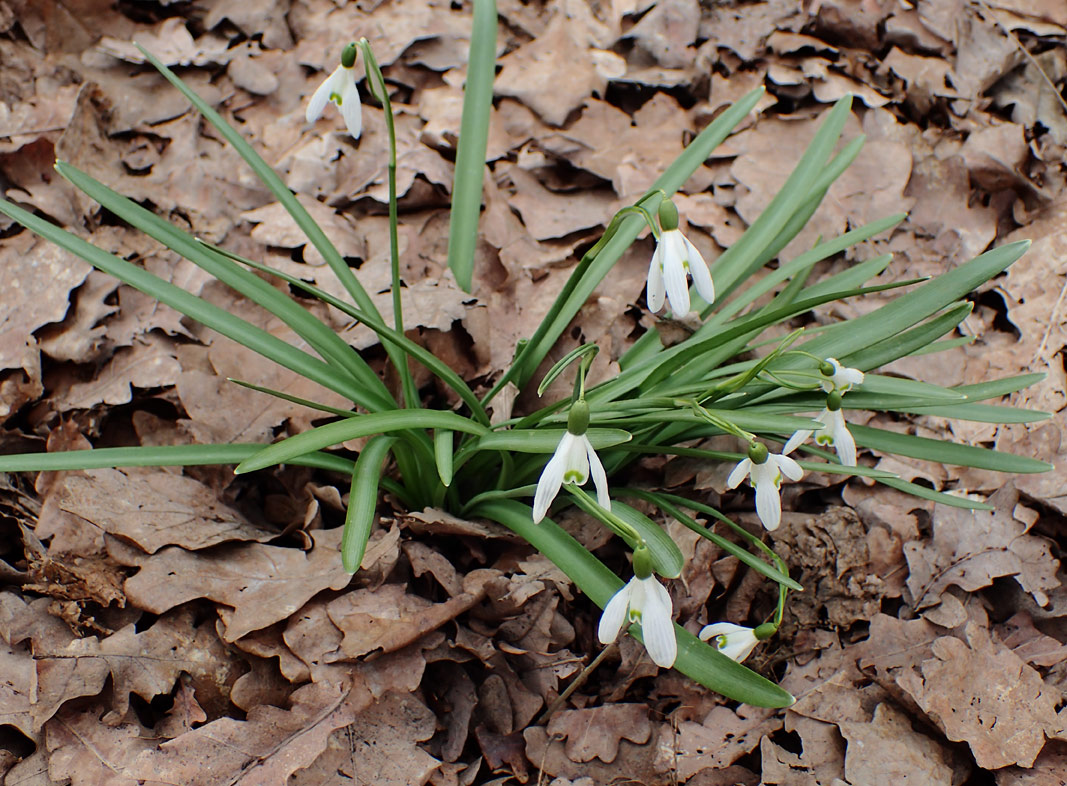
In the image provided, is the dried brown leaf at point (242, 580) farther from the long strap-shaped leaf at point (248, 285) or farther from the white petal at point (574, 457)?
the white petal at point (574, 457)

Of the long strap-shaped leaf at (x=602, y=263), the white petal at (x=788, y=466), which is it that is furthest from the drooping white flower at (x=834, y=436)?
the long strap-shaped leaf at (x=602, y=263)

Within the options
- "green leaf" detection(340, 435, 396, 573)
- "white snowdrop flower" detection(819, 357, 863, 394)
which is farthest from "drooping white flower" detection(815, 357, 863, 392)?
"green leaf" detection(340, 435, 396, 573)

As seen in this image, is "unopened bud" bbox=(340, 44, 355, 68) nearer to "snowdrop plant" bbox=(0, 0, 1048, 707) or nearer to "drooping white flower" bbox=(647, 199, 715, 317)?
"snowdrop plant" bbox=(0, 0, 1048, 707)

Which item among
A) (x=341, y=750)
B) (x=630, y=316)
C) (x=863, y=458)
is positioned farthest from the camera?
(x=630, y=316)

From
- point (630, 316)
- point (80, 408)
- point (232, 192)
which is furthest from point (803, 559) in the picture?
point (232, 192)

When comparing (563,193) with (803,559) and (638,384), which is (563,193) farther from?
(803,559)
